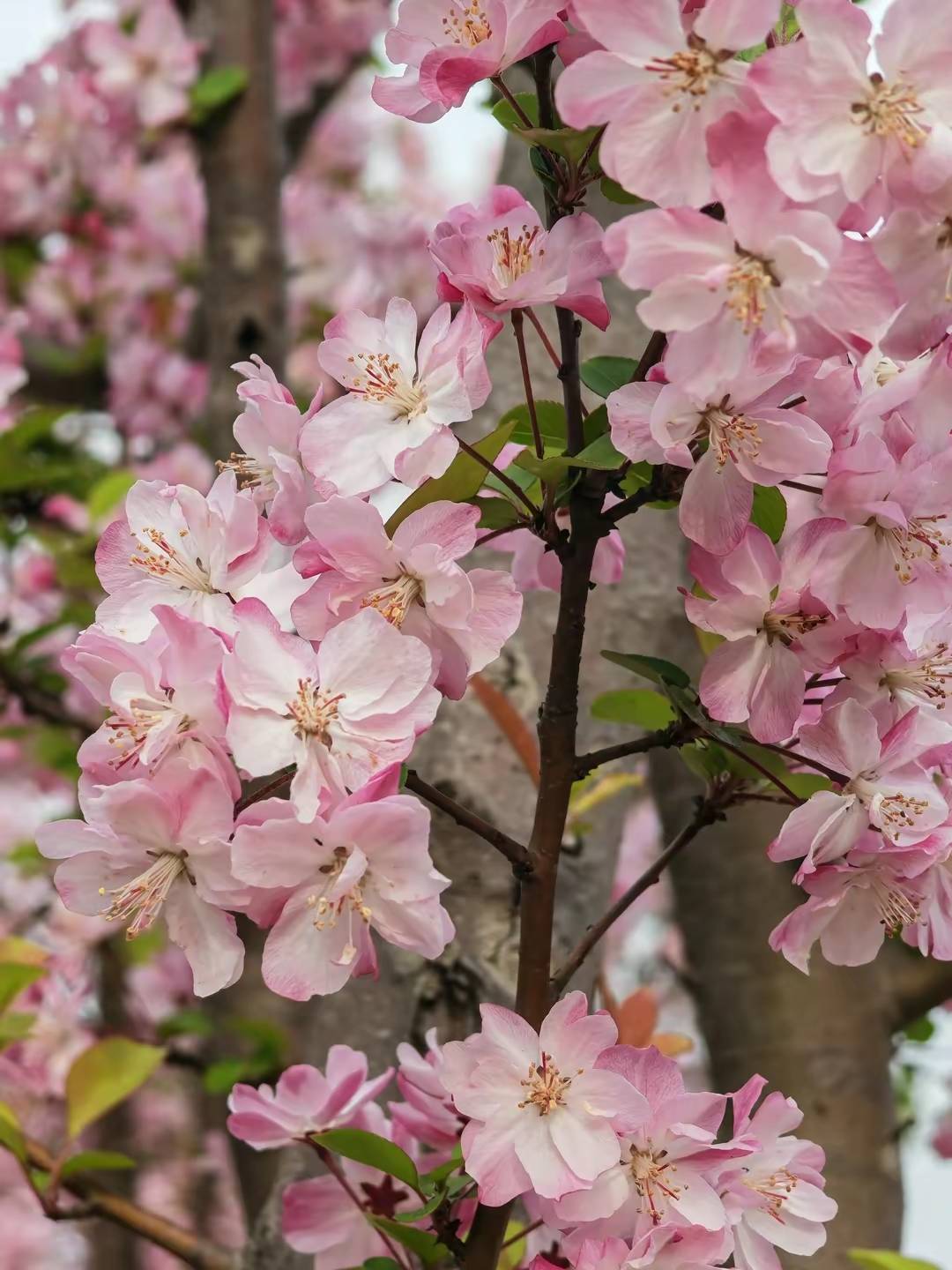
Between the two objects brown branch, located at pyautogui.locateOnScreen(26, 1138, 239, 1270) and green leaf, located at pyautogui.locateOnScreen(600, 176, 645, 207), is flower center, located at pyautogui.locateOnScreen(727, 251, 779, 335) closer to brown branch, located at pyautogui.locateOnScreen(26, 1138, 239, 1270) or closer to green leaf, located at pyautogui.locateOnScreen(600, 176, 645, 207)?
green leaf, located at pyautogui.locateOnScreen(600, 176, 645, 207)

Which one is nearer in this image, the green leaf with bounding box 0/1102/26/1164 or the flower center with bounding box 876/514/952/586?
the flower center with bounding box 876/514/952/586

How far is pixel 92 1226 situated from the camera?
7.64 ft

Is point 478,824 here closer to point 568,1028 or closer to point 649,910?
point 568,1028

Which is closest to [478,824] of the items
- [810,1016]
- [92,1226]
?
[810,1016]

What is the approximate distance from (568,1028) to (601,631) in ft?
2.15

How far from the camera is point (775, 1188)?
606 millimetres

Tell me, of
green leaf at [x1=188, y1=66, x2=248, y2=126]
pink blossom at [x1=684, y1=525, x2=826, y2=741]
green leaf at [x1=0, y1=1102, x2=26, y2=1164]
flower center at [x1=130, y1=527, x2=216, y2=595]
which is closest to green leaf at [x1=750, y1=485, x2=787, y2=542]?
pink blossom at [x1=684, y1=525, x2=826, y2=741]

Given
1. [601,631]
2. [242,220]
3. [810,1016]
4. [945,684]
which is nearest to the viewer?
[945,684]

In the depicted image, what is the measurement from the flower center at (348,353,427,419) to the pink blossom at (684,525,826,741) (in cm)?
13

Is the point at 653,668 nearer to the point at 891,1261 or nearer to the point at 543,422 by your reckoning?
the point at 543,422

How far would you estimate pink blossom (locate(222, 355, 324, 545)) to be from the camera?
1.90ft

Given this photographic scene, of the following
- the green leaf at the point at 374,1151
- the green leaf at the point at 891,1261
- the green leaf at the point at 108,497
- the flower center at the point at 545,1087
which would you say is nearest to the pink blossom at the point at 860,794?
the flower center at the point at 545,1087

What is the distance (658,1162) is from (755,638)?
22cm

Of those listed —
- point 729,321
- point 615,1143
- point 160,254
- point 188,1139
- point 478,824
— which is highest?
point 160,254
